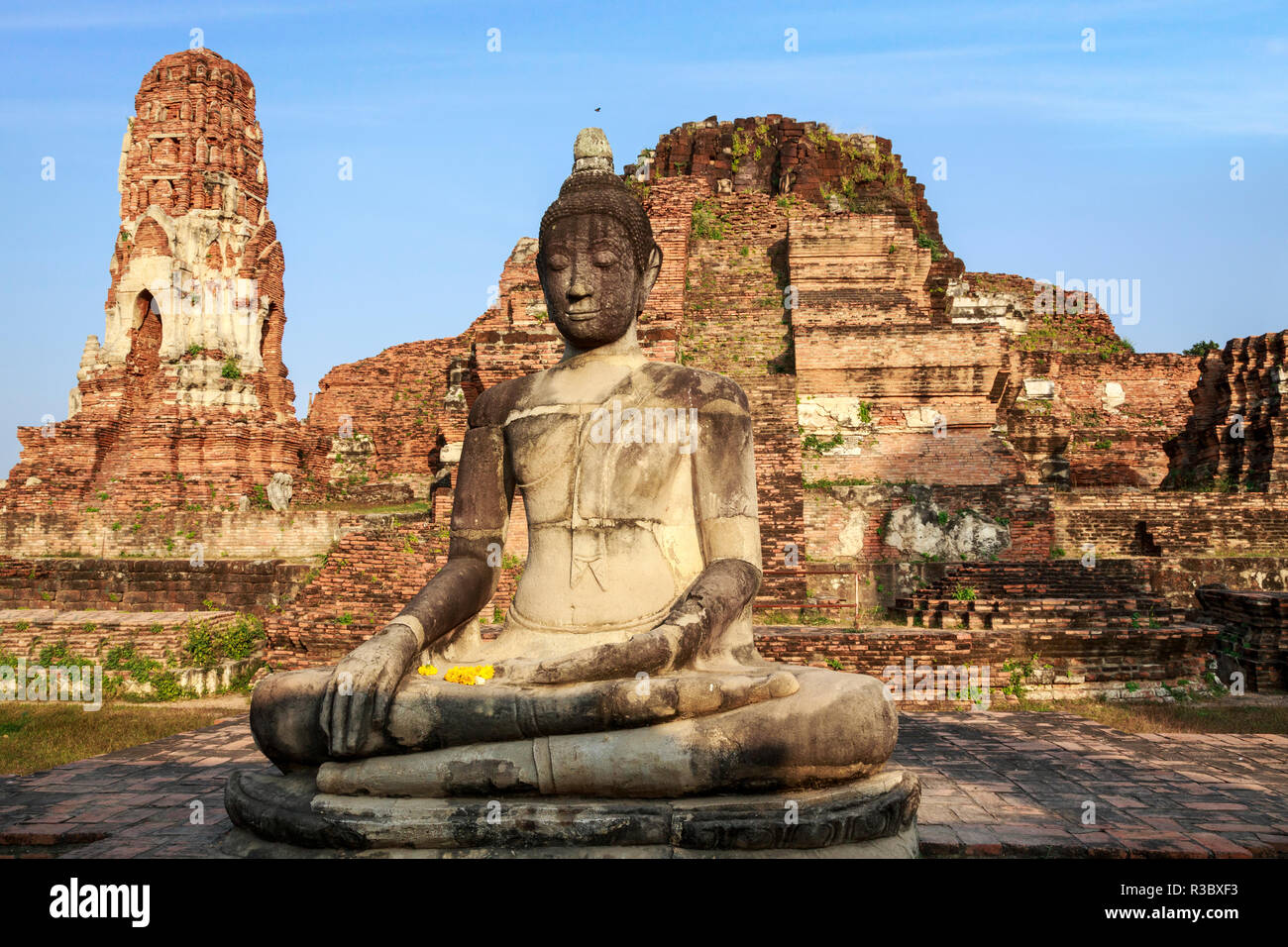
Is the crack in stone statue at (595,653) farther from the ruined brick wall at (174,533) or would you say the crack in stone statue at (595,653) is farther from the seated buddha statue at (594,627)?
the ruined brick wall at (174,533)

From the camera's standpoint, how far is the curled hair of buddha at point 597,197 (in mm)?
4129

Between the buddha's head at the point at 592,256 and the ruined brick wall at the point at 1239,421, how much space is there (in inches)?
646

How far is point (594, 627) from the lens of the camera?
382cm

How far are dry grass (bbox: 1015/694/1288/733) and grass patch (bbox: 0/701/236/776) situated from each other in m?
6.97

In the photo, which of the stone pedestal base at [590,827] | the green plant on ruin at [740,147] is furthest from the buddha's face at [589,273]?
the green plant on ruin at [740,147]

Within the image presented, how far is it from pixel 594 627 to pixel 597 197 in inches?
71.5

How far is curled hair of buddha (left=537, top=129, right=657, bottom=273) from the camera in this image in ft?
13.5

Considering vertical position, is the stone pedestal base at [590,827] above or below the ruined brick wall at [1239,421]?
below

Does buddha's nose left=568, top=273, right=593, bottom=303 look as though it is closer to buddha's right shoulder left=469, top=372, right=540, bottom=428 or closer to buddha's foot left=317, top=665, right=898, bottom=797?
buddha's right shoulder left=469, top=372, right=540, bottom=428

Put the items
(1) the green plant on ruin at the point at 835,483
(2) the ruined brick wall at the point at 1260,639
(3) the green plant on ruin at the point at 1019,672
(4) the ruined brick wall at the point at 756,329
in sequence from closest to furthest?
(3) the green plant on ruin at the point at 1019,672 < (2) the ruined brick wall at the point at 1260,639 < (4) the ruined brick wall at the point at 756,329 < (1) the green plant on ruin at the point at 835,483

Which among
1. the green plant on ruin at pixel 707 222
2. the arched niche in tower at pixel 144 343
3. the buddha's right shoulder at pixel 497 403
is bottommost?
the buddha's right shoulder at pixel 497 403
